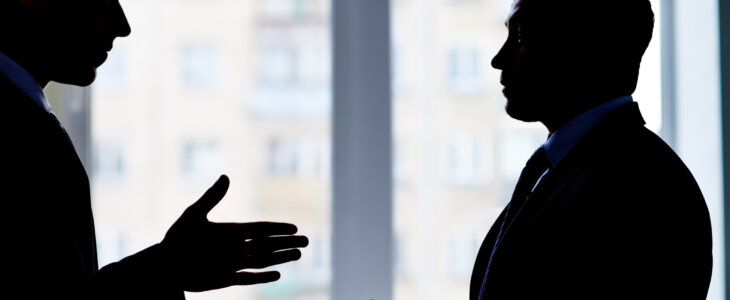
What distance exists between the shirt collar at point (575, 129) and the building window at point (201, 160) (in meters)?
1.04

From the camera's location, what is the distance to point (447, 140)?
195 cm

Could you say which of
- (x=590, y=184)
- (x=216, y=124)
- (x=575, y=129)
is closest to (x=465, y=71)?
(x=216, y=124)

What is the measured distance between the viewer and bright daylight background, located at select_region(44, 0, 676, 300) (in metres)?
1.89

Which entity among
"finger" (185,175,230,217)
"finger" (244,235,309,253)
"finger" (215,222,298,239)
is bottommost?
"finger" (244,235,309,253)

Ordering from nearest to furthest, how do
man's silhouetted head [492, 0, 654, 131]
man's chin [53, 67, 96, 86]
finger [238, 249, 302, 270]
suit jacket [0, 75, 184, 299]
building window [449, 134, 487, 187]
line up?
suit jacket [0, 75, 184, 299] < finger [238, 249, 302, 270] < man's chin [53, 67, 96, 86] < man's silhouetted head [492, 0, 654, 131] < building window [449, 134, 487, 187]

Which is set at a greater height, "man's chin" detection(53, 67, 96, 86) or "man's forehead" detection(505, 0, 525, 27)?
"man's forehead" detection(505, 0, 525, 27)

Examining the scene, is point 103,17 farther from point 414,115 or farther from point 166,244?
point 414,115

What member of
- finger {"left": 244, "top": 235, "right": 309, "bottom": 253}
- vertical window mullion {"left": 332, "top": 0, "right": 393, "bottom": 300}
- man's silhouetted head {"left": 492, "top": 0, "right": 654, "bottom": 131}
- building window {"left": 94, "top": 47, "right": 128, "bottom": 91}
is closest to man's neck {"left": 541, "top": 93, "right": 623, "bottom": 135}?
man's silhouetted head {"left": 492, "top": 0, "right": 654, "bottom": 131}

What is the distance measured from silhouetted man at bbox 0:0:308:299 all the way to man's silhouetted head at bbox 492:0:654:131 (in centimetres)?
51

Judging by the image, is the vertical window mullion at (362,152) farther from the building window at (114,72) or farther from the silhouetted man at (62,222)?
the silhouetted man at (62,222)

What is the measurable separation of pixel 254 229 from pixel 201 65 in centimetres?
112

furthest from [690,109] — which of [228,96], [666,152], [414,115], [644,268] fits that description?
[228,96]

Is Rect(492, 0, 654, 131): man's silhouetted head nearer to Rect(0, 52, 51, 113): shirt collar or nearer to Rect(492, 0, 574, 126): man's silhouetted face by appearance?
Rect(492, 0, 574, 126): man's silhouetted face

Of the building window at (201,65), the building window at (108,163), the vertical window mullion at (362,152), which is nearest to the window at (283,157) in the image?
the vertical window mullion at (362,152)
